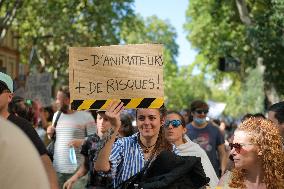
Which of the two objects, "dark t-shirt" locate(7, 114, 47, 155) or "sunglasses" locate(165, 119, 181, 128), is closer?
"dark t-shirt" locate(7, 114, 47, 155)

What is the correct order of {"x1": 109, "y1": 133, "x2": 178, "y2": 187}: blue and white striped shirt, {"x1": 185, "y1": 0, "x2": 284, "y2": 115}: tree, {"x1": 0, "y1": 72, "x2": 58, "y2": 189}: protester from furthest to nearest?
1. {"x1": 185, "y1": 0, "x2": 284, "y2": 115}: tree
2. {"x1": 109, "y1": 133, "x2": 178, "y2": 187}: blue and white striped shirt
3. {"x1": 0, "y1": 72, "x2": 58, "y2": 189}: protester

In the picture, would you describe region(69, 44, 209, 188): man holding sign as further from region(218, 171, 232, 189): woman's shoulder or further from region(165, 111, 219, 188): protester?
region(165, 111, 219, 188): protester

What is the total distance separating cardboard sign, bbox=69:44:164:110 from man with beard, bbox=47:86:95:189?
3526mm

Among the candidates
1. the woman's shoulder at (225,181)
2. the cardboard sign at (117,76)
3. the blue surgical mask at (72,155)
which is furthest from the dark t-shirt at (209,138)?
the woman's shoulder at (225,181)

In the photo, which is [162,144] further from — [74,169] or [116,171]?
[74,169]

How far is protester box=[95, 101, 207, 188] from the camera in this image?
453 centimetres

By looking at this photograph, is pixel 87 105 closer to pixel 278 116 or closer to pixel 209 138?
pixel 278 116

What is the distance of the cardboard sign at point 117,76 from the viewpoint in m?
4.87

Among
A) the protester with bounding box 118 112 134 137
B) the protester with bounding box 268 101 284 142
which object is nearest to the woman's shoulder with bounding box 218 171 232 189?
the protester with bounding box 268 101 284 142

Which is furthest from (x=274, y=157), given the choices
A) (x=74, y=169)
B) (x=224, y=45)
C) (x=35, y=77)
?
(x=224, y=45)

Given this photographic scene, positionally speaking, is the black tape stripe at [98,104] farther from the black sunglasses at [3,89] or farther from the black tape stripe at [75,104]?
the black sunglasses at [3,89]

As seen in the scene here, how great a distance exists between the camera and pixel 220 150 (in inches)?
369

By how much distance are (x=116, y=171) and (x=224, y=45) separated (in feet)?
78.5

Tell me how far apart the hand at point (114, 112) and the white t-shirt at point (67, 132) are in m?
3.78
